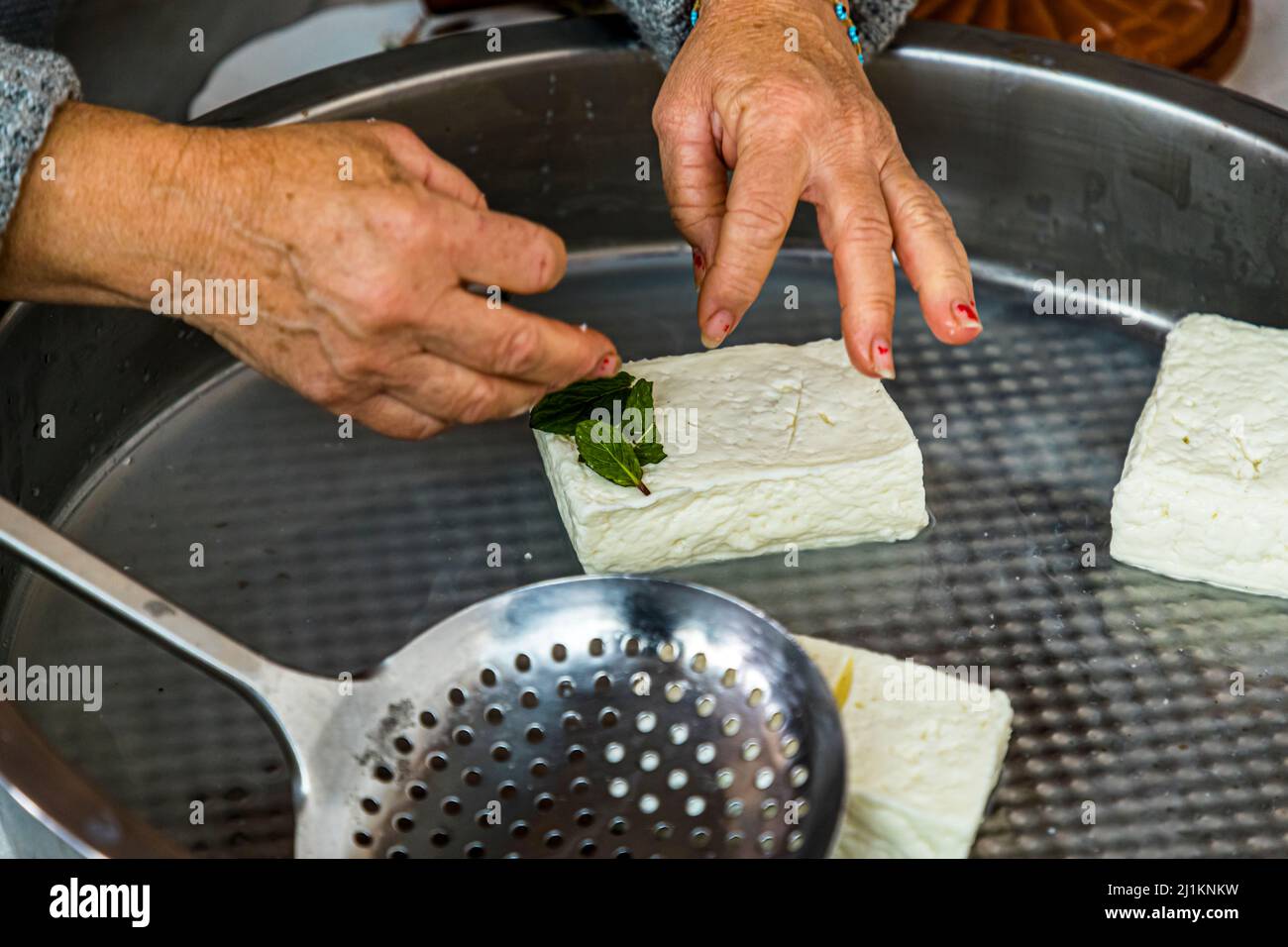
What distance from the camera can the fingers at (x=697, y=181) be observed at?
102 centimetres

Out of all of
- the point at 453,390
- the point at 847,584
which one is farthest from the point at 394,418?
the point at 847,584

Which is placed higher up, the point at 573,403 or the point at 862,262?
the point at 862,262

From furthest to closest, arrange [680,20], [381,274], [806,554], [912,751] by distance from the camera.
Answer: [680,20] < [806,554] < [912,751] < [381,274]

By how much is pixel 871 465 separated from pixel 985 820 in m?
0.28

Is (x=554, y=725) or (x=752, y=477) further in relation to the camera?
(x=752, y=477)

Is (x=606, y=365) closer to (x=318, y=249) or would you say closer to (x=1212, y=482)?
(x=318, y=249)

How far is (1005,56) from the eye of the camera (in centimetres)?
119

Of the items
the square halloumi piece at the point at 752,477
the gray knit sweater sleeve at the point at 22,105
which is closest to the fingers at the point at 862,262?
the square halloumi piece at the point at 752,477

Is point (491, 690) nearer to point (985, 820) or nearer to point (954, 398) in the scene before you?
point (985, 820)

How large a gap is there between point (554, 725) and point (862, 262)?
0.38 meters

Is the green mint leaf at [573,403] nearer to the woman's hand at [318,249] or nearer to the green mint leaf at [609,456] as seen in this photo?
the green mint leaf at [609,456]

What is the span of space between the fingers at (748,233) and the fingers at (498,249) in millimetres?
167

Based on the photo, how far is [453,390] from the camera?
31.6 inches

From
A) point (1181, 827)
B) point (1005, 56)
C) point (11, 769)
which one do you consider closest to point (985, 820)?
point (1181, 827)
